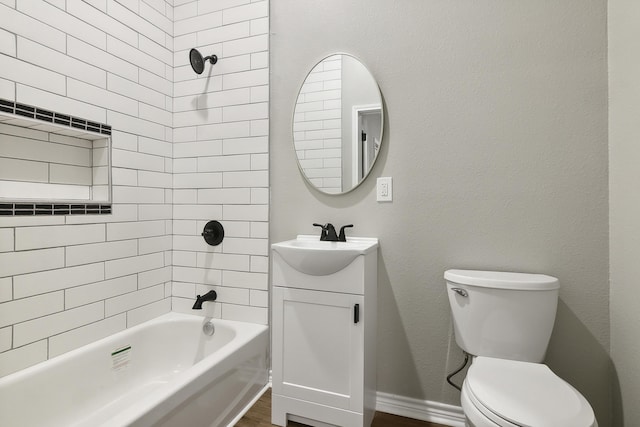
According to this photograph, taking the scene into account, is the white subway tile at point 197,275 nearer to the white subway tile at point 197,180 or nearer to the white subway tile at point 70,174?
the white subway tile at point 197,180

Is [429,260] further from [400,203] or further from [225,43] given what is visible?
[225,43]

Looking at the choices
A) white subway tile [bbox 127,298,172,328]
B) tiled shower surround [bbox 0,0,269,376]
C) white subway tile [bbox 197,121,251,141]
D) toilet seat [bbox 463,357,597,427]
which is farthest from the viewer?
white subway tile [bbox 197,121,251,141]

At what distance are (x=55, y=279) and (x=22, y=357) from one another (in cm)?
33

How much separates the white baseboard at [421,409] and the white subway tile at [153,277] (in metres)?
1.47

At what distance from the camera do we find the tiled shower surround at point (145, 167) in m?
1.42

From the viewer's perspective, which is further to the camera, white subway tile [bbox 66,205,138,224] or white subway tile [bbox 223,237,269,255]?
white subway tile [bbox 223,237,269,255]

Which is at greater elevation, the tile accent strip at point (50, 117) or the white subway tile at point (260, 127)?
the white subway tile at point (260, 127)

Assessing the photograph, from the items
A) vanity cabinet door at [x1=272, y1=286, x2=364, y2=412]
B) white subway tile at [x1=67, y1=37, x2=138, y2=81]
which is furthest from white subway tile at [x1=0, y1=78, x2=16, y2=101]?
vanity cabinet door at [x1=272, y1=286, x2=364, y2=412]

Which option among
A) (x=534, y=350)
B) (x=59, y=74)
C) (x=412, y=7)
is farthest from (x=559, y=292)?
(x=59, y=74)

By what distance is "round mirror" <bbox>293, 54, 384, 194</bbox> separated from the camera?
175 cm

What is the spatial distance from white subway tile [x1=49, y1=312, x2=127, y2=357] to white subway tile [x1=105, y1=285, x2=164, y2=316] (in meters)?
0.04

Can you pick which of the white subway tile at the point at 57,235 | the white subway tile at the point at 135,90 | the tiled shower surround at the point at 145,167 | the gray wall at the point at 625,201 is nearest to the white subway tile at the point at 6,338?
the tiled shower surround at the point at 145,167

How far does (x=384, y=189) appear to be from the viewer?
1.74 metres

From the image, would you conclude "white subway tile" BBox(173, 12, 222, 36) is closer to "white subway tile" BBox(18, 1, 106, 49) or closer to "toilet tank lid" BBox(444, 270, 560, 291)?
"white subway tile" BBox(18, 1, 106, 49)
